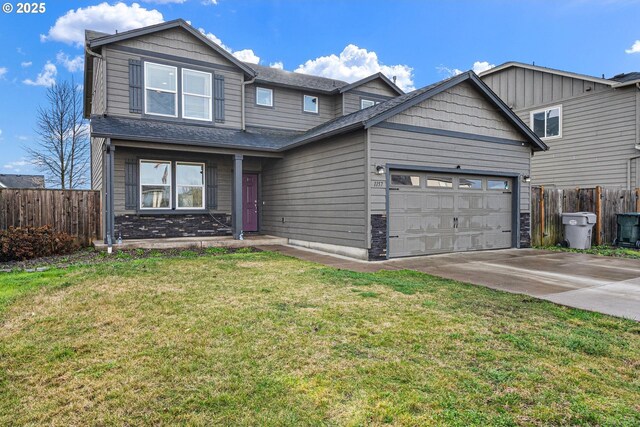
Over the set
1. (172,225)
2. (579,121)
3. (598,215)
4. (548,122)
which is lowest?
(172,225)

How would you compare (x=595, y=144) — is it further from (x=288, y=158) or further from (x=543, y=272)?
(x=288, y=158)

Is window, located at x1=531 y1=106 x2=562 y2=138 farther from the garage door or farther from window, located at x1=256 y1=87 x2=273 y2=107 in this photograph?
window, located at x1=256 y1=87 x2=273 y2=107

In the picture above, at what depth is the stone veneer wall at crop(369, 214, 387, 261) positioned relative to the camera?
8.30 metres

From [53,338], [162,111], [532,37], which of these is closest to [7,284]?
[53,338]

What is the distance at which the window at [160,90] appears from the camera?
1130cm

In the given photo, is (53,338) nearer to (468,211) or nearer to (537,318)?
(537,318)

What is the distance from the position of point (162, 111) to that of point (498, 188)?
1028 centimetres

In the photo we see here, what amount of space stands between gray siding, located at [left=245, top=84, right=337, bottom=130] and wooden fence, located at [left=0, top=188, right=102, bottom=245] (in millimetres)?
5811

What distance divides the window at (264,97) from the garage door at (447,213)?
22.9ft

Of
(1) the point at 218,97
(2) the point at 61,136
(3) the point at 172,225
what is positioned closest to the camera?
(3) the point at 172,225

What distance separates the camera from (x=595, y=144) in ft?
44.4

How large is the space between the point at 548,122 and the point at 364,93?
296 inches

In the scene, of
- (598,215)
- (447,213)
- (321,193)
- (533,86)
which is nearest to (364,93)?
(533,86)

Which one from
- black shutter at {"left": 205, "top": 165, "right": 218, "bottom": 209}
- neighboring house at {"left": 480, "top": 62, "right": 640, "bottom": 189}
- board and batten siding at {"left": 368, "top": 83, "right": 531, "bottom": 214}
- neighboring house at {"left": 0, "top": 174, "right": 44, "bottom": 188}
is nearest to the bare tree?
neighboring house at {"left": 0, "top": 174, "right": 44, "bottom": 188}
